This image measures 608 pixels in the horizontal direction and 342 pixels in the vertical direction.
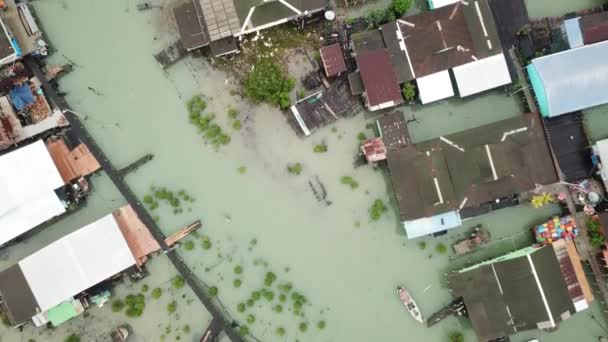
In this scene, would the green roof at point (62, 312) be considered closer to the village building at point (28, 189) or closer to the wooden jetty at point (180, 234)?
the village building at point (28, 189)

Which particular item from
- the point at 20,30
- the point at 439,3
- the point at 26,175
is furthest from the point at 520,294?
the point at 20,30

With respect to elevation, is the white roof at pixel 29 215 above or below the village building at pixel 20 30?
below

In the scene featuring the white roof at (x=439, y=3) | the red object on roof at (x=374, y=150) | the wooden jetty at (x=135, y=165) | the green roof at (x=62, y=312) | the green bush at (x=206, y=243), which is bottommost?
the green roof at (x=62, y=312)

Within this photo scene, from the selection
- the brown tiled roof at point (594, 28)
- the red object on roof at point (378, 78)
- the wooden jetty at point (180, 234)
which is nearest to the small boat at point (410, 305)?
the red object on roof at point (378, 78)

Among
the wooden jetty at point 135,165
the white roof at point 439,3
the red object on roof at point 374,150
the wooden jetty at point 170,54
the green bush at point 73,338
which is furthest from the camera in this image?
the wooden jetty at point 170,54

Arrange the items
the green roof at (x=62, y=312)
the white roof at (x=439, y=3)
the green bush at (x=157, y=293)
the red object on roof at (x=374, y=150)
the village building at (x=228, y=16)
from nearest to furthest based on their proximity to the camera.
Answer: the green roof at (x=62, y=312) < the village building at (x=228, y=16) < the green bush at (x=157, y=293) < the red object on roof at (x=374, y=150) < the white roof at (x=439, y=3)

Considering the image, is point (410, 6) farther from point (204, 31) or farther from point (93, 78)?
point (93, 78)

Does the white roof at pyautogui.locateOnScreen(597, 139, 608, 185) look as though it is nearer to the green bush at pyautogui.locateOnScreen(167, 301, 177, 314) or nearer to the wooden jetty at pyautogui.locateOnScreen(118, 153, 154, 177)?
the green bush at pyautogui.locateOnScreen(167, 301, 177, 314)
